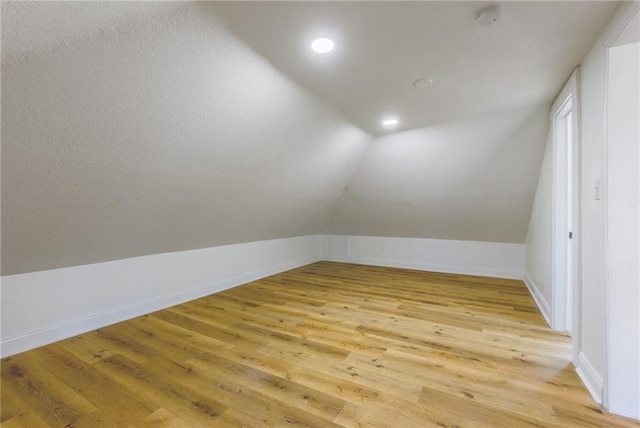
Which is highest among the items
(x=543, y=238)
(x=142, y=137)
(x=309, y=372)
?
(x=142, y=137)

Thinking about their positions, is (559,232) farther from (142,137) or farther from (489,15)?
(142,137)

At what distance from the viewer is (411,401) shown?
158 cm

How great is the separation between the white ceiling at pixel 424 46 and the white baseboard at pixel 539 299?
2.06 meters

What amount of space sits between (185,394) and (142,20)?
6.74 ft

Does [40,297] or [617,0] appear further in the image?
[40,297]

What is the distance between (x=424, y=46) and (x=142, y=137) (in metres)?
1.94

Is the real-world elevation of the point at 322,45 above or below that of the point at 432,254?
above

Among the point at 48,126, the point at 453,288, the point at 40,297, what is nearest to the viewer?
the point at 48,126

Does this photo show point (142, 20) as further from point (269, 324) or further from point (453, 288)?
point (453, 288)

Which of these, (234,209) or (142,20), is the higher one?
(142,20)

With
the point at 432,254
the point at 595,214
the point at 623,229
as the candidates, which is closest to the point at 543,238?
the point at 595,214

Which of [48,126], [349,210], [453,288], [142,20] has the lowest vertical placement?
[453,288]

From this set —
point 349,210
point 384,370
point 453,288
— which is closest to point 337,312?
Result: point 384,370

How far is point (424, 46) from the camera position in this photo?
1.68 metres
